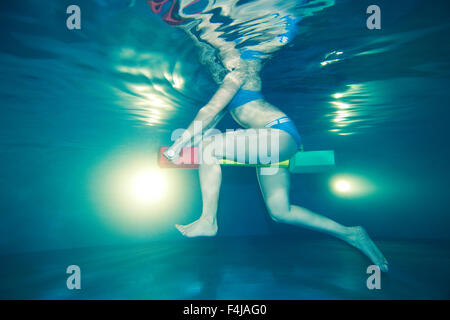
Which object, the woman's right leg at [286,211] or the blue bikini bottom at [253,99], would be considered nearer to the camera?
the blue bikini bottom at [253,99]

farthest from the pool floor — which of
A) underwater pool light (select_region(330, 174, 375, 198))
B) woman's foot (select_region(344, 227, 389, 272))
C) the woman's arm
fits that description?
underwater pool light (select_region(330, 174, 375, 198))

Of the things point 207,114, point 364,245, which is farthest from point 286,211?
point 207,114

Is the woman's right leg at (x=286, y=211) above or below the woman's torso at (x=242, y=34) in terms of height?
below

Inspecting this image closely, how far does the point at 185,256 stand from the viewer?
653cm

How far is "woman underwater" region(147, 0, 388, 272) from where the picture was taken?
110 inches

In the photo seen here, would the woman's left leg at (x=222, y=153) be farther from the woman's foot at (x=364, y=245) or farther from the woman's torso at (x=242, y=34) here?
the woman's foot at (x=364, y=245)

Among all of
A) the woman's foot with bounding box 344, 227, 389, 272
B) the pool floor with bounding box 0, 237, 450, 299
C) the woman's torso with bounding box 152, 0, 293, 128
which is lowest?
the pool floor with bounding box 0, 237, 450, 299

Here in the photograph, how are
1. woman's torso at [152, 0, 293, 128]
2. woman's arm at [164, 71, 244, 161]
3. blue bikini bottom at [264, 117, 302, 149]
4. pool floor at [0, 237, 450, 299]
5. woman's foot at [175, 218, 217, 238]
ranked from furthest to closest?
pool floor at [0, 237, 450, 299] → woman's torso at [152, 0, 293, 128] → blue bikini bottom at [264, 117, 302, 149] → woman's foot at [175, 218, 217, 238] → woman's arm at [164, 71, 244, 161]

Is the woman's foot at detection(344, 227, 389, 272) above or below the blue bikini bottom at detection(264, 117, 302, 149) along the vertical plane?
below

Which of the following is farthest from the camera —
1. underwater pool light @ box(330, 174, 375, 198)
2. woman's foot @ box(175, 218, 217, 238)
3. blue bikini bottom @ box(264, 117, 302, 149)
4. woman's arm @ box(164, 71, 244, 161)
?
underwater pool light @ box(330, 174, 375, 198)

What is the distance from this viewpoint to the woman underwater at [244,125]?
9.18 feet

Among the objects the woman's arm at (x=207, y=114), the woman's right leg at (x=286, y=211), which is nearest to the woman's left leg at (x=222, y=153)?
the woman's arm at (x=207, y=114)

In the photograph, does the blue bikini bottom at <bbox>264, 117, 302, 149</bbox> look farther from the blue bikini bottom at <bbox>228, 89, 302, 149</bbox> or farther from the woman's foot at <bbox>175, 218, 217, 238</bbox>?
the woman's foot at <bbox>175, 218, 217, 238</bbox>

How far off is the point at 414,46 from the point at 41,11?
22.7 ft
